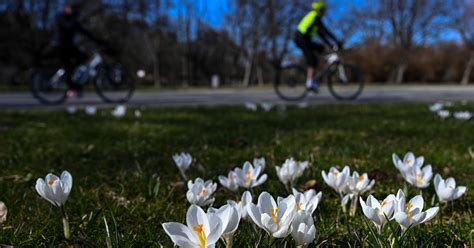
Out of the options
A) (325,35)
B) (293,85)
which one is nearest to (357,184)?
(325,35)

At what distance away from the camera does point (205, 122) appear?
4.19 meters

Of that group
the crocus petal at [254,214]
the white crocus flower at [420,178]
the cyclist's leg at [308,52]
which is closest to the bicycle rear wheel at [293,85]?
the cyclist's leg at [308,52]

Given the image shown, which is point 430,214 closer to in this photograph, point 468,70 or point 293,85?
point 293,85

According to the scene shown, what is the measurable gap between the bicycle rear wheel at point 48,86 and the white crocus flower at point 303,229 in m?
7.60

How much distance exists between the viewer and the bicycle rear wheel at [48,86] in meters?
7.79

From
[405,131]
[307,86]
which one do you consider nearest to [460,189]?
[405,131]

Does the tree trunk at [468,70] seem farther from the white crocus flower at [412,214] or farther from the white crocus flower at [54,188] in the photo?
the white crocus flower at [54,188]

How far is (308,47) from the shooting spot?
26.3 feet

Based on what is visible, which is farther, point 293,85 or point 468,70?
point 468,70

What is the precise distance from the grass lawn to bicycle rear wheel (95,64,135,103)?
3744mm

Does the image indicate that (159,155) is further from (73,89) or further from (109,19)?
(109,19)

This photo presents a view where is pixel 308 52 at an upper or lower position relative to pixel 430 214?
upper

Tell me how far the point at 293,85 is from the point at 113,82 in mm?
4061

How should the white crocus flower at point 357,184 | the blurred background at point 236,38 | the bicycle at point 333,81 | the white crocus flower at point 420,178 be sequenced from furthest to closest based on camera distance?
the blurred background at point 236,38, the bicycle at point 333,81, the white crocus flower at point 420,178, the white crocus flower at point 357,184
